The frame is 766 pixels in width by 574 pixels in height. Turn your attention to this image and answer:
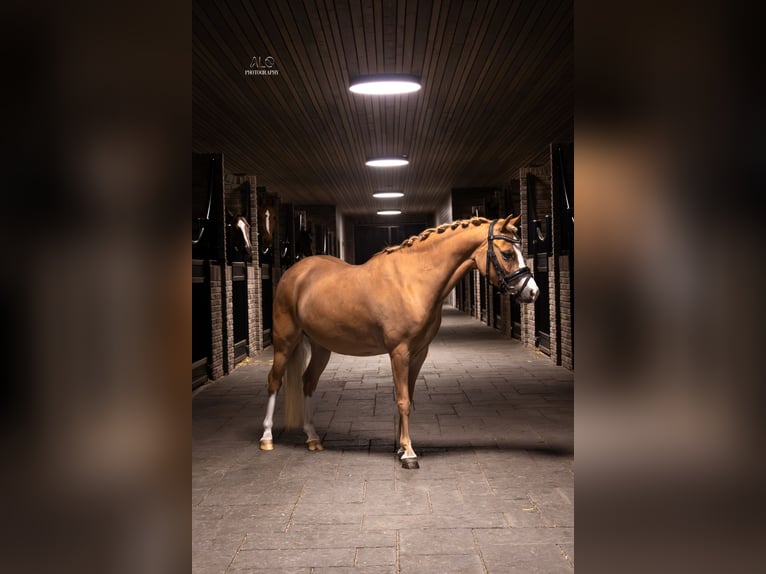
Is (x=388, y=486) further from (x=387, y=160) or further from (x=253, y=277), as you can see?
(x=387, y=160)

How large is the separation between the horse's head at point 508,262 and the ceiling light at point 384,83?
2.63 meters

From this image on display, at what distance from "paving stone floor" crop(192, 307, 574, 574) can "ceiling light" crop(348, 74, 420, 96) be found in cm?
327

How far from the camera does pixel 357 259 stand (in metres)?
28.9

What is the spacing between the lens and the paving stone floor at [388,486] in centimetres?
305

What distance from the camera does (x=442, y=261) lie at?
468 centimetres

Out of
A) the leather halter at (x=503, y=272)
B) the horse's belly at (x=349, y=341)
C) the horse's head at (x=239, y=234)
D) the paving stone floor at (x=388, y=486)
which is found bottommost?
the paving stone floor at (x=388, y=486)

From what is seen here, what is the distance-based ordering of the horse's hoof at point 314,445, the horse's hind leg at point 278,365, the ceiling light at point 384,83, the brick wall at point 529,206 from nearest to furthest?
1. the horse's hoof at point 314,445
2. the horse's hind leg at point 278,365
3. the ceiling light at point 384,83
4. the brick wall at point 529,206

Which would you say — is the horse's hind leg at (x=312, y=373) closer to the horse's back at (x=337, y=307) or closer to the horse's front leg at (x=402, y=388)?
the horse's back at (x=337, y=307)

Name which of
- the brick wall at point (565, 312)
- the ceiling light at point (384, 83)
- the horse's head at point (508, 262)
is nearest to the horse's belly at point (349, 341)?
the horse's head at point (508, 262)

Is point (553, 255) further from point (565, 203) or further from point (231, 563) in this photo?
point (231, 563)

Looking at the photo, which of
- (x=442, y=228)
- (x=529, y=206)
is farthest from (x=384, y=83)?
(x=529, y=206)

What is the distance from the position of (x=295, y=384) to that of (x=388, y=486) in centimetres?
141
